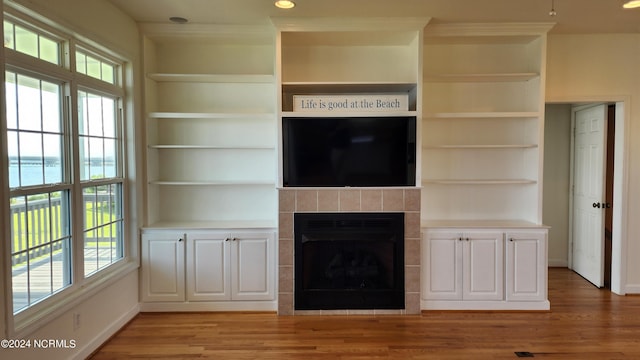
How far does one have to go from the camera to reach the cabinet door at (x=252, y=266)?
3.57 m

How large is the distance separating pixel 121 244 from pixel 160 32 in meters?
1.95

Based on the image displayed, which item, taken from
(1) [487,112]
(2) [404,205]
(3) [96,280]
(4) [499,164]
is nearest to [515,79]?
(1) [487,112]

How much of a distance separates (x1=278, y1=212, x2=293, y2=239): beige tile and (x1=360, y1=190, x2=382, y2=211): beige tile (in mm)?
656

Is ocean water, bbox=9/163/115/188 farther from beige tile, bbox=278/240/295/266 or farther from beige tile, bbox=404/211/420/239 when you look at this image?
beige tile, bbox=404/211/420/239

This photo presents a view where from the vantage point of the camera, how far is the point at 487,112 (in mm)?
3793

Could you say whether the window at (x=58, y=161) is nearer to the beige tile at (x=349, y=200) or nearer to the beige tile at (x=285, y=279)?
the beige tile at (x=285, y=279)

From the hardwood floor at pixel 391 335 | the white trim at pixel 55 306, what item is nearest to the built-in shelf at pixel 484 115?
the hardwood floor at pixel 391 335

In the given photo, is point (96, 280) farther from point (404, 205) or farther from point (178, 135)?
point (404, 205)

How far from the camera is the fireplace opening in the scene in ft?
11.5

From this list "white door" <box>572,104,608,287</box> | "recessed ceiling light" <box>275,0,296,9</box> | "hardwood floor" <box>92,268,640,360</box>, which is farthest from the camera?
"white door" <box>572,104,608,287</box>

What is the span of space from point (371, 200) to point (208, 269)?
1.63m

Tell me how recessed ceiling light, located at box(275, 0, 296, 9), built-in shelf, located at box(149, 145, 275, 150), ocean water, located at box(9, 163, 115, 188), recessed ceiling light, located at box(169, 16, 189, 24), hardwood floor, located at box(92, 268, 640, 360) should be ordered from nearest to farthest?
ocean water, located at box(9, 163, 115, 188) < hardwood floor, located at box(92, 268, 640, 360) < recessed ceiling light, located at box(275, 0, 296, 9) < recessed ceiling light, located at box(169, 16, 189, 24) < built-in shelf, located at box(149, 145, 275, 150)

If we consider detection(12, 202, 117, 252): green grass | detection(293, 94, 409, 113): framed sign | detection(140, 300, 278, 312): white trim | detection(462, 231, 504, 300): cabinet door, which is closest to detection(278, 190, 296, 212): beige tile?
detection(293, 94, 409, 113): framed sign

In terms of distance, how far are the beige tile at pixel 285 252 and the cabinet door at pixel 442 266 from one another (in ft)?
3.99
